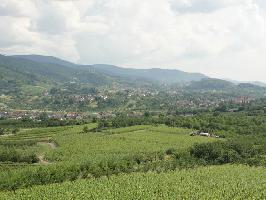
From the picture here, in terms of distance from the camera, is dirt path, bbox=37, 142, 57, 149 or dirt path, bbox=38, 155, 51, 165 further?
dirt path, bbox=37, 142, 57, 149

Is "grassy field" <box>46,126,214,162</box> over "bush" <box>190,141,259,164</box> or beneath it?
beneath

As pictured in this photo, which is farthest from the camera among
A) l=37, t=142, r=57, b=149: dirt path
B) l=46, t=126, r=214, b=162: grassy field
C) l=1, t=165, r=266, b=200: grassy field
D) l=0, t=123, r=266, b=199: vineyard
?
l=37, t=142, r=57, b=149: dirt path

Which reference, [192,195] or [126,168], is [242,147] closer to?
[126,168]

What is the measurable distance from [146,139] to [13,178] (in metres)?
51.7

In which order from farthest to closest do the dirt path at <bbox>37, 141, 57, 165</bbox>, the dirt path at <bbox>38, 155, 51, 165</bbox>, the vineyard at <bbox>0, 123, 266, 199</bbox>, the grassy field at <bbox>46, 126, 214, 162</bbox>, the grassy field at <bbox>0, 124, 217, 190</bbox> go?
the grassy field at <bbox>46, 126, 214, 162</bbox>, the dirt path at <bbox>37, 141, 57, 165</bbox>, the dirt path at <bbox>38, 155, 51, 165</bbox>, the grassy field at <bbox>0, 124, 217, 190</bbox>, the vineyard at <bbox>0, 123, 266, 199</bbox>

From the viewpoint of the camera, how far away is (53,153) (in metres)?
98.2

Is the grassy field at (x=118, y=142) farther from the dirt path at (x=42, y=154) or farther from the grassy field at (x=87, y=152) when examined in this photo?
the dirt path at (x=42, y=154)

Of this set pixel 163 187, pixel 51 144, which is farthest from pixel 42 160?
pixel 163 187

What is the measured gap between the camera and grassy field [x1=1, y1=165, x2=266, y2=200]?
2387 inches

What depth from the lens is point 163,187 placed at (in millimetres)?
65000

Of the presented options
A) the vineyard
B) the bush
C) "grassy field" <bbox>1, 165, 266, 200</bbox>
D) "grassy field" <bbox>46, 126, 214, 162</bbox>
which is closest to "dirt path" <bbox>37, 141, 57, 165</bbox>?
the vineyard

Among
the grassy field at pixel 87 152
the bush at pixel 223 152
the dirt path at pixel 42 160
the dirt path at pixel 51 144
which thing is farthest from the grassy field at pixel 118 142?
the bush at pixel 223 152

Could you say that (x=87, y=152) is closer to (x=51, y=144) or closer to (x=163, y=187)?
(x=51, y=144)

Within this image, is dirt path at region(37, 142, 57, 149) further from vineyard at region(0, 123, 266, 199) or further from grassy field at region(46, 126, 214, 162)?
grassy field at region(46, 126, 214, 162)
